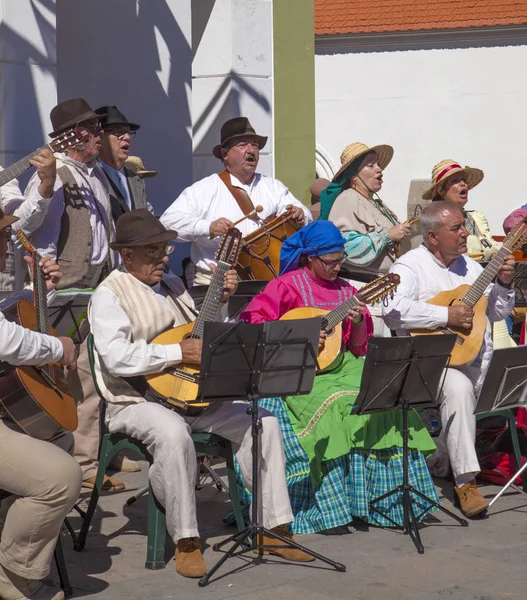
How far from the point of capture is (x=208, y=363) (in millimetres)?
5406

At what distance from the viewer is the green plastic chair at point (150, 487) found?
5.60m

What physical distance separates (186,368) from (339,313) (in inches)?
42.5

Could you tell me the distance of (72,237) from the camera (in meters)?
6.88

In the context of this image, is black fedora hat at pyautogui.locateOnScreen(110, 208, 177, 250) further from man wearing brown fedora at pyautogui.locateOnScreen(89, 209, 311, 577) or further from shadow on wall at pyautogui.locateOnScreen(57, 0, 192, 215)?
shadow on wall at pyautogui.locateOnScreen(57, 0, 192, 215)

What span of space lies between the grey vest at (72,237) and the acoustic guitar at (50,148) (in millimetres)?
433

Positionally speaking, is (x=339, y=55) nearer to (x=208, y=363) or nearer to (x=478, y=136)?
(x=478, y=136)

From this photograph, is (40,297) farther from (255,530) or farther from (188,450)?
(255,530)

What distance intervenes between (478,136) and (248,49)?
1653cm

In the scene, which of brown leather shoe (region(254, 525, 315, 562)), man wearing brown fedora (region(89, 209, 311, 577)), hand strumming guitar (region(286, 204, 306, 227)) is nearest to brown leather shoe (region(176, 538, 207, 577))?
man wearing brown fedora (region(89, 209, 311, 577))

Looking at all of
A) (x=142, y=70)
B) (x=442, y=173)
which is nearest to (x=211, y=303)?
(x=442, y=173)

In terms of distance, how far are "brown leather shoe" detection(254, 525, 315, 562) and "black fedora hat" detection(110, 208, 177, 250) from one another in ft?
5.09

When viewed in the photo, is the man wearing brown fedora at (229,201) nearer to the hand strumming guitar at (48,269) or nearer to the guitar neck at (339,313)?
the guitar neck at (339,313)

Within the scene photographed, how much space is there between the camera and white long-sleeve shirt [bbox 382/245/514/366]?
6.96 metres

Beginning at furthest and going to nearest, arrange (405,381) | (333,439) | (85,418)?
(85,418), (333,439), (405,381)
